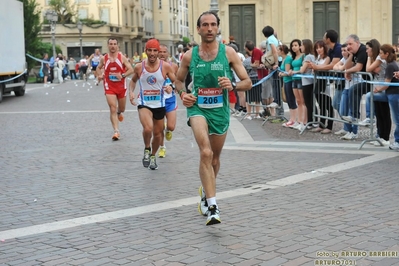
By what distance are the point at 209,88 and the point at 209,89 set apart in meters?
0.01

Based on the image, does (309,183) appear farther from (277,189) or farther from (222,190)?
(222,190)

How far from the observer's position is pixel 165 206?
765 centimetres

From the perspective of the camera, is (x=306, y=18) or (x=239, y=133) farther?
(x=306, y=18)

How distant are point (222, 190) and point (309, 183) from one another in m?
1.12

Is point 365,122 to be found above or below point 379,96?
below

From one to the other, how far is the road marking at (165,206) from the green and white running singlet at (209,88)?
1.18m

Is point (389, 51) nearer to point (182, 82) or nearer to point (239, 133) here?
point (239, 133)

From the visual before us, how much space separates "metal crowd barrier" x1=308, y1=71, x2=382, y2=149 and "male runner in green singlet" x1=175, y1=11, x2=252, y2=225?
200 inches

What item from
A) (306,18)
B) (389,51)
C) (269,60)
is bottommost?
(269,60)

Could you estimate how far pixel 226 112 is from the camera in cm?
707

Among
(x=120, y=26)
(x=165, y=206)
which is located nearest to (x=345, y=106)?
(x=165, y=206)

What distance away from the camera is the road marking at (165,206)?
6703 mm

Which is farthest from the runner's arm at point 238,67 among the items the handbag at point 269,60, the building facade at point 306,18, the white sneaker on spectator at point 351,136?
the building facade at point 306,18

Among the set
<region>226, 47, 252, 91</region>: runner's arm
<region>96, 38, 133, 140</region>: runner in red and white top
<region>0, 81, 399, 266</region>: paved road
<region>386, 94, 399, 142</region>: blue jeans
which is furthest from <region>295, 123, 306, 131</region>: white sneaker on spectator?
<region>226, 47, 252, 91</region>: runner's arm
